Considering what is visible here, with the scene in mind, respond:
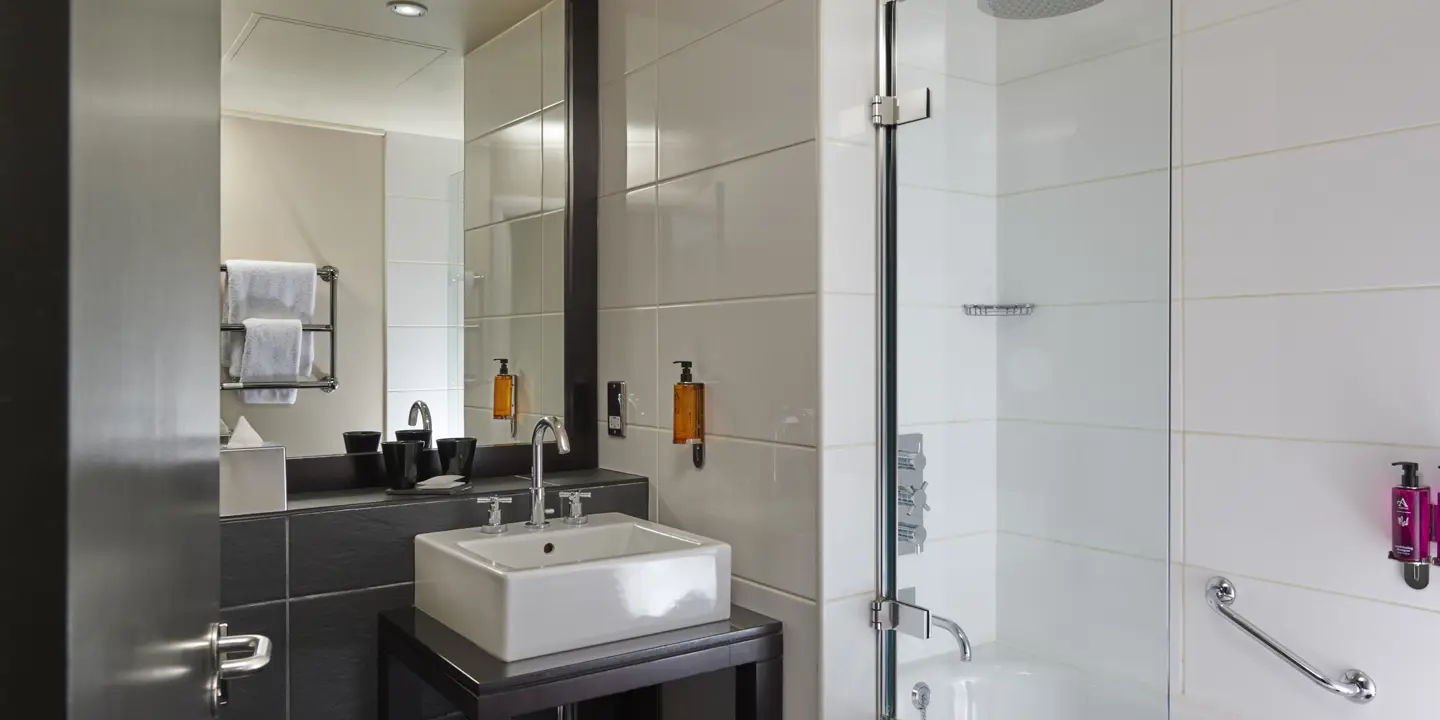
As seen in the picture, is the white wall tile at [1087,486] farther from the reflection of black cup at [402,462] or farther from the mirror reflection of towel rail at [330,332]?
the mirror reflection of towel rail at [330,332]

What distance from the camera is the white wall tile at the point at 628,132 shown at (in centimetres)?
213

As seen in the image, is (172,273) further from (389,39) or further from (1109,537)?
(389,39)

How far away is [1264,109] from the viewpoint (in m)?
1.76

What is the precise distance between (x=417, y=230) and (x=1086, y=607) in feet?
5.24

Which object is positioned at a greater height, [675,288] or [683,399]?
[675,288]

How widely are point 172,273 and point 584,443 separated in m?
1.81

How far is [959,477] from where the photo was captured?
5.27 ft

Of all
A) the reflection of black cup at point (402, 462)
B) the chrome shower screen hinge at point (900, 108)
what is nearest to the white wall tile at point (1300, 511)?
the chrome shower screen hinge at point (900, 108)

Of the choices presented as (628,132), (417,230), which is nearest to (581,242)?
(628,132)

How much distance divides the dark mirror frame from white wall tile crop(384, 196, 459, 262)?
12.5 inches

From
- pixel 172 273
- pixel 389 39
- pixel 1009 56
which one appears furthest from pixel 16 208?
pixel 389 39

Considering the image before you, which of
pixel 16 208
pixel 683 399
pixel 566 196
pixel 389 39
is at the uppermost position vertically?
pixel 389 39

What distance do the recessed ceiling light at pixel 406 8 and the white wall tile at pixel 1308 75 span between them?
5.63 ft

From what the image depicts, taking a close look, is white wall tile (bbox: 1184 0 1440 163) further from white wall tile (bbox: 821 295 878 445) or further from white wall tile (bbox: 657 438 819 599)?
white wall tile (bbox: 657 438 819 599)
